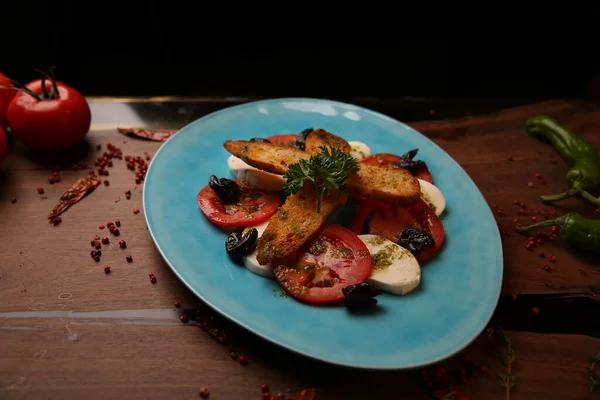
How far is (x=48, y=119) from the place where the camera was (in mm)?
3025

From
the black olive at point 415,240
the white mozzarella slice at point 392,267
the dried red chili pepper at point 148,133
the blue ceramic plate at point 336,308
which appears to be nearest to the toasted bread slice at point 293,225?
the blue ceramic plate at point 336,308

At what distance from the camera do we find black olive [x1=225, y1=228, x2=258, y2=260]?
2.33m

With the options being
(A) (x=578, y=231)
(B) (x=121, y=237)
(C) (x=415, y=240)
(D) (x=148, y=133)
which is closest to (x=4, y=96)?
(D) (x=148, y=133)

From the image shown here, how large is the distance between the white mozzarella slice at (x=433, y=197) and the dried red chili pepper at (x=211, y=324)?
128cm

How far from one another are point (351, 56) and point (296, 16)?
73 centimetres

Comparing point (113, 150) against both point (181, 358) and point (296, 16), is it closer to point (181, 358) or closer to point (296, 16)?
point (181, 358)

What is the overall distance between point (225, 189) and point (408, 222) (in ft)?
3.08

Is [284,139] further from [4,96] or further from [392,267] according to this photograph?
[4,96]

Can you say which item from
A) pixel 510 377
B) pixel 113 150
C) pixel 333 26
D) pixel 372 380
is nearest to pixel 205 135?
pixel 113 150

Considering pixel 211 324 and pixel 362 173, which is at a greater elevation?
pixel 362 173

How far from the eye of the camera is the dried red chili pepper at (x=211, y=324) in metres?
2.20

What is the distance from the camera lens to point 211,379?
6.74ft

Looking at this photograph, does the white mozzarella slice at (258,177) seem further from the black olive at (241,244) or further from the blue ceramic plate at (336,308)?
the black olive at (241,244)

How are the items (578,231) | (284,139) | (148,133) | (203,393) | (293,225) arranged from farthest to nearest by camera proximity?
1. (148,133)
2. (284,139)
3. (578,231)
4. (293,225)
5. (203,393)
